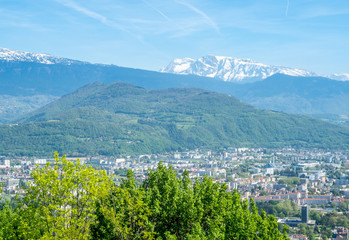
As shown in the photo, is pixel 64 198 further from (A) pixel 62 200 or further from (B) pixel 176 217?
(B) pixel 176 217

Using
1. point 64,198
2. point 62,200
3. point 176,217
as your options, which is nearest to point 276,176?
point 176,217

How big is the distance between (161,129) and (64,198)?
142167 mm

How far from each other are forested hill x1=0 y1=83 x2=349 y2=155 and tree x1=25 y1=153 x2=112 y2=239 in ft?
367

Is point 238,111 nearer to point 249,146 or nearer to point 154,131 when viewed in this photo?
point 249,146

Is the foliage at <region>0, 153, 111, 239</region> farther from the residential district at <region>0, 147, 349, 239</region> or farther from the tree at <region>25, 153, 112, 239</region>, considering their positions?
the residential district at <region>0, 147, 349, 239</region>

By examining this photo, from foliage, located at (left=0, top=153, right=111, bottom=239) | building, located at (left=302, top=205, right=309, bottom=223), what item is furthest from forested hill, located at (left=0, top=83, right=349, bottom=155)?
foliage, located at (left=0, top=153, right=111, bottom=239)

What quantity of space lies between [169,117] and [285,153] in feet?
152

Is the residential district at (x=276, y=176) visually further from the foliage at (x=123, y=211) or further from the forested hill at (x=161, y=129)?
the forested hill at (x=161, y=129)

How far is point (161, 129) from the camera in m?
157

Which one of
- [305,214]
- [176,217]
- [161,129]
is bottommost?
[305,214]

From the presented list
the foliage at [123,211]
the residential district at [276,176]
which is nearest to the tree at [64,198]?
the foliage at [123,211]

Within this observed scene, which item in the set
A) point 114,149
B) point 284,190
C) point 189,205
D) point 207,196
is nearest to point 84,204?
point 189,205

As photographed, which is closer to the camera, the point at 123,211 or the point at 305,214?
the point at 123,211

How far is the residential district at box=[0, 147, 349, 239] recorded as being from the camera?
4762cm
